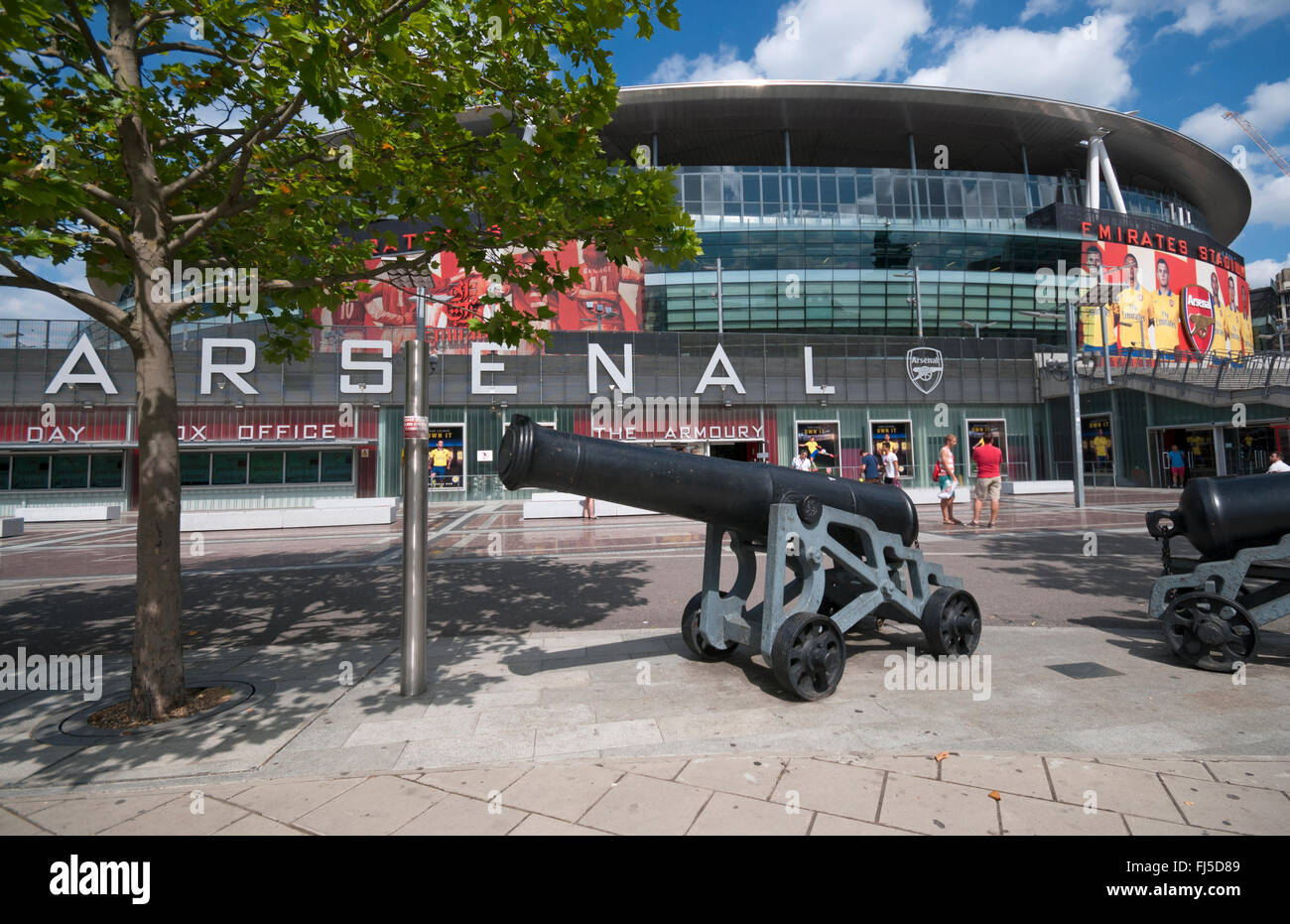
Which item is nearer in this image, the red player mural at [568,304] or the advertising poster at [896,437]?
the advertising poster at [896,437]

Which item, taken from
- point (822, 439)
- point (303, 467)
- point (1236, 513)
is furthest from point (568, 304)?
point (1236, 513)

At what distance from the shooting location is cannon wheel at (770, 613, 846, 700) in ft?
13.5

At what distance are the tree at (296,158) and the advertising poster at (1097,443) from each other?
98.6ft

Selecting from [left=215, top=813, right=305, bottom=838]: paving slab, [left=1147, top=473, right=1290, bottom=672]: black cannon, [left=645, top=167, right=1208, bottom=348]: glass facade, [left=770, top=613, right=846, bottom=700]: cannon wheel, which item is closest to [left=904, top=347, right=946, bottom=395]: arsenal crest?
[left=645, top=167, right=1208, bottom=348]: glass facade

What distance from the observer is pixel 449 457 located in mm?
26344

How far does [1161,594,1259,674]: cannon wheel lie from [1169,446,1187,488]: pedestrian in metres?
25.4

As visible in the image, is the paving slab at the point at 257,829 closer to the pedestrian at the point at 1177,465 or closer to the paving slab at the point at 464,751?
the paving slab at the point at 464,751

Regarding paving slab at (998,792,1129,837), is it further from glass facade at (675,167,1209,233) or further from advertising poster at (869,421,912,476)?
glass facade at (675,167,1209,233)

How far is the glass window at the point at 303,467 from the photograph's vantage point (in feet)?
82.4

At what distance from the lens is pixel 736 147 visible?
44781 mm

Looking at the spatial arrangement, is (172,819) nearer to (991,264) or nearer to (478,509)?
(478,509)

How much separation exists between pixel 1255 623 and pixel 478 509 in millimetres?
22063

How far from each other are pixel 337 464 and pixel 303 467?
125 cm

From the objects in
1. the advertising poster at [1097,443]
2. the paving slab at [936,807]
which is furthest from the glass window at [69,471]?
the advertising poster at [1097,443]
